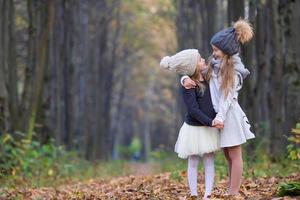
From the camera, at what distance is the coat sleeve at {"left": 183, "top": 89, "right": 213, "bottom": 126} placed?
24.7ft

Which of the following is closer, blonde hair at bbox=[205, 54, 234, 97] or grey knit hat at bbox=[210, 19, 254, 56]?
blonde hair at bbox=[205, 54, 234, 97]

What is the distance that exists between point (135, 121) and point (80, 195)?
204 ft

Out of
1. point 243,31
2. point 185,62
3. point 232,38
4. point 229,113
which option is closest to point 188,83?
point 185,62

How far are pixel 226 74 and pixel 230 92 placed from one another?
20 centimetres

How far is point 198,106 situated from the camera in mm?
7625

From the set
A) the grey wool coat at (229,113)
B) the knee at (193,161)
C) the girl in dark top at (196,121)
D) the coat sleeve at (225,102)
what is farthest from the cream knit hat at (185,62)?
the knee at (193,161)

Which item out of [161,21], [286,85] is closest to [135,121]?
[161,21]

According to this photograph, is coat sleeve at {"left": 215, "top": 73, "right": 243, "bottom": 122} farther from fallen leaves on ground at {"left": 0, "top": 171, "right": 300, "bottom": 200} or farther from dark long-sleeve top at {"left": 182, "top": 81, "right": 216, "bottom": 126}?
fallen leaves on ground at {"left": 0, "top": 171, "right": 300, "bottom": 200}

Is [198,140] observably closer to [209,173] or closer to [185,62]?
[209,173]

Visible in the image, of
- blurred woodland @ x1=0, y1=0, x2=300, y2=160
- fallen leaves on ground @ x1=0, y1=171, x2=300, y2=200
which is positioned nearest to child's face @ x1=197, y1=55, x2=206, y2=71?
fallen leaves on ground @ x1=0, y1=171, x2=300, y2=200

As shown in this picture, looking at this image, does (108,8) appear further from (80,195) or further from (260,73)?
(80,195)

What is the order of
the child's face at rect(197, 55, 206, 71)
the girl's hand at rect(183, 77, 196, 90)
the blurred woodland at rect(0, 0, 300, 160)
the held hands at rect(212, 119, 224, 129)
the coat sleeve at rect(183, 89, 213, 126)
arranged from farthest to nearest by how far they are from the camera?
the blurred woodland at rect(0, 0, 300, 160), the child's face at rect(197, 55, 206, 71), the girl's hand at rect(183, 77, 196, 90), the coat sleeve at rect(183, 89, 213, 126), the held hands at rect(212, 119, 224, 129)

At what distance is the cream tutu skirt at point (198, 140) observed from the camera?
24.9 ft

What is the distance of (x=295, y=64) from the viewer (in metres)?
13.1
